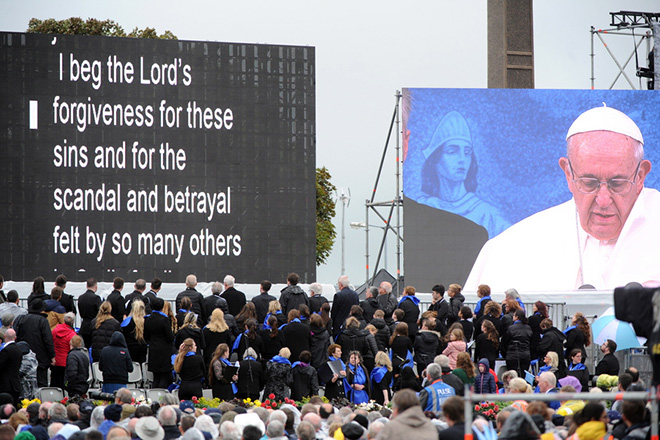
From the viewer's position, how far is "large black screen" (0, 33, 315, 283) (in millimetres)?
18062

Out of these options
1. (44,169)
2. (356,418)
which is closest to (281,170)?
(44,169)

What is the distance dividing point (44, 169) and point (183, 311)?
5880 millimetres

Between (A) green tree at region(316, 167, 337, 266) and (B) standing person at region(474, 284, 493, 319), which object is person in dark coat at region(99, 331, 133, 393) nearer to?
(B) standing person at region(474, 284, 493, 319)

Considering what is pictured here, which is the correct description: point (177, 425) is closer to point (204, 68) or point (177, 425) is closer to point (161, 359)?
point (161, 359)

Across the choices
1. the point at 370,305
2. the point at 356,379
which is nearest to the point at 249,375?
the point at 356,379

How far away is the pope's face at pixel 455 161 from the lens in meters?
23.4

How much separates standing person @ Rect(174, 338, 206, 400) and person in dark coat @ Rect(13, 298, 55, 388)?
1.72m

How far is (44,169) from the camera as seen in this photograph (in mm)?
18156

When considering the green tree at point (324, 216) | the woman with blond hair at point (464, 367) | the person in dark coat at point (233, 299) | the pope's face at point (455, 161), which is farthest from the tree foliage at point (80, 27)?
the woman with blond hair at point (464, 367)

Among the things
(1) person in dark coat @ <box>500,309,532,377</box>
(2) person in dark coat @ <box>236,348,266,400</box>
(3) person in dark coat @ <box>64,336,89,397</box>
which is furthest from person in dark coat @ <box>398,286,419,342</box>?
(3) person in dark coat @ <box>64,336,89,397</box>

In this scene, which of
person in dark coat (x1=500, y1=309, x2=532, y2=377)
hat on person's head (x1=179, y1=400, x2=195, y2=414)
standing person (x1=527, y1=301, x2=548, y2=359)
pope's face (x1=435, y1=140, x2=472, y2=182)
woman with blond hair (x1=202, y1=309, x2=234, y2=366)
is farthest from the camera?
pope's face (x1=435, y1=140, x2=472, y2=182)

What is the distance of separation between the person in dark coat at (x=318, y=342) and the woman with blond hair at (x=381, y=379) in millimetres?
844

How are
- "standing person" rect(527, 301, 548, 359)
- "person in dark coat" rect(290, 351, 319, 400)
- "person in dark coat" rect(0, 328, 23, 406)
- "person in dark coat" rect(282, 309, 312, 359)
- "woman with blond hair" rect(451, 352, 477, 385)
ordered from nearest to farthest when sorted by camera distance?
"woman with blond hair" rect(451, 352, 477, 385) → "person in dark coat" rect(0, 328, 23, 406) → "person in dark coat" rect(290, 351, 319, 400) → "person in dark coat" rect(282, 309, 312, 359) → "standing person" rect(527, 301, 548, 359)

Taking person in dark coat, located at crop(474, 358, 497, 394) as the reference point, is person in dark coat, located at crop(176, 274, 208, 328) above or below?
above
